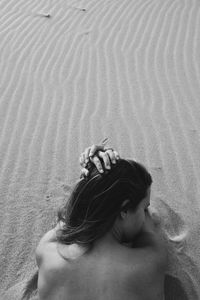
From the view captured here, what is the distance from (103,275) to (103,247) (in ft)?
0.43

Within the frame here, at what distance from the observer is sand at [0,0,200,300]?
297 cm

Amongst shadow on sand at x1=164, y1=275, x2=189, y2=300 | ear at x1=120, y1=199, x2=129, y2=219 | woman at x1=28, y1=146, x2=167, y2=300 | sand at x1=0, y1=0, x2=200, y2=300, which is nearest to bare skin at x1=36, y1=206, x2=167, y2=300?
woman at x1=28, y1=146, x2=167, y2=300

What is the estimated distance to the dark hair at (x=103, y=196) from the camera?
214 centimetres

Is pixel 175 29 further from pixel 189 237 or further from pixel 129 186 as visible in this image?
pixel 129 186

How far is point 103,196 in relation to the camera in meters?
2.14

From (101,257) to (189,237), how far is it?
0.93 meters

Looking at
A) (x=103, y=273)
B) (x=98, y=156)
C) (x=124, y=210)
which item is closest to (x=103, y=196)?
(x=124, y=210)

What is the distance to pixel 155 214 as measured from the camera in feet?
9.75

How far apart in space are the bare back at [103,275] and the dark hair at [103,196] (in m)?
0.10

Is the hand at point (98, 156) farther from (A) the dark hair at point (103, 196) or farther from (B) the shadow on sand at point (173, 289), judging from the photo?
(B) the shadow on sand at point (173, 289)

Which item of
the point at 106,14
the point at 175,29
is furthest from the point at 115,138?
the point at 106,14

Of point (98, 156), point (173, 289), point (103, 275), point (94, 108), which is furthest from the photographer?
point (94, 108)

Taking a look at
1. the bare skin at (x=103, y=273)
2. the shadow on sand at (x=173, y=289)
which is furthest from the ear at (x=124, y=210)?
the shadow on sand at (x=173, y=289)

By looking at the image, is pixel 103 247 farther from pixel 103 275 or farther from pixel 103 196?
pixel 103 196
